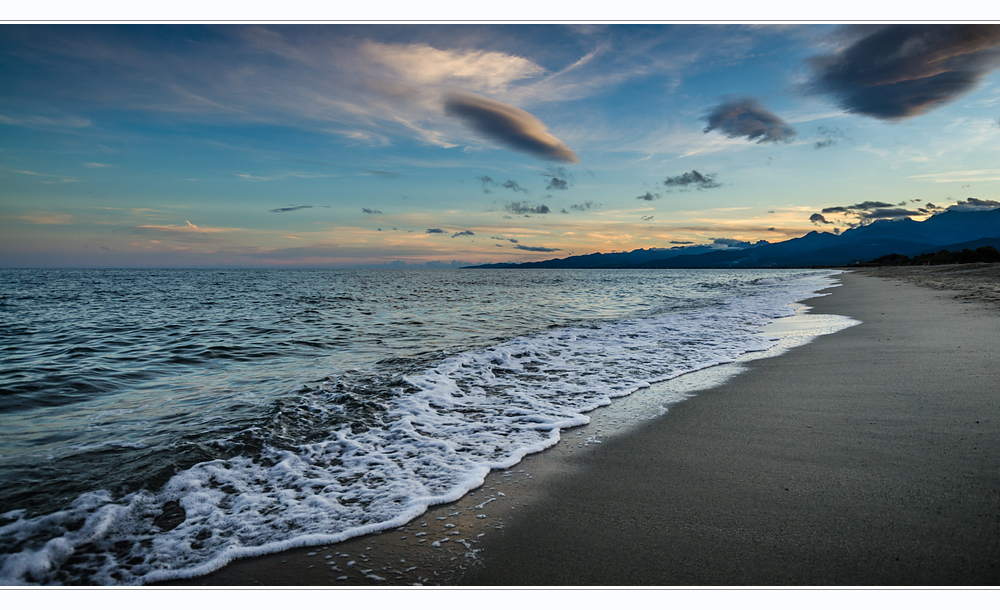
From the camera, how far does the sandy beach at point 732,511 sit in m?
2.33

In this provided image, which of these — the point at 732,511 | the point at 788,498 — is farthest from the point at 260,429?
the point at 788,498

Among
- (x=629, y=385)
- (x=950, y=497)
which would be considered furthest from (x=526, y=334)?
(x=950, y=497)

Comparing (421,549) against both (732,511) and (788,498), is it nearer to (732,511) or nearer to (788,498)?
(732,511)

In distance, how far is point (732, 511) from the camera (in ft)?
9.30

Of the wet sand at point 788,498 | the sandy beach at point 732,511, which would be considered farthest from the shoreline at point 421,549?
the wet sand at point 788,498

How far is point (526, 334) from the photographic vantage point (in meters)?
12.2

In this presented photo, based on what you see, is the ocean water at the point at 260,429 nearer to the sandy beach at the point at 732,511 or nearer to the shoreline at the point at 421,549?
the shoreline at the point at 421,549

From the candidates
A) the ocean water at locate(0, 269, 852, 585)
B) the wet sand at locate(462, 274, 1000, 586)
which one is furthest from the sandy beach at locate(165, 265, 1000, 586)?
the ocean water at locate(0, 269, 852, 585)

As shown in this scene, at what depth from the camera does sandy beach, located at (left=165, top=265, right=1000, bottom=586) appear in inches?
91.9

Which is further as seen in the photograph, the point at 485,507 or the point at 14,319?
the point at 14,319
